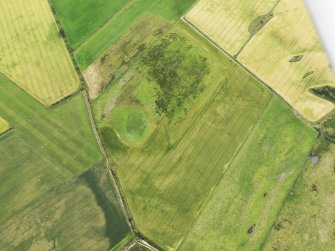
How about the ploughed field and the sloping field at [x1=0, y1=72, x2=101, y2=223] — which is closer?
the sloping field at [x1=0, y1=72, x2=101, y2=223]

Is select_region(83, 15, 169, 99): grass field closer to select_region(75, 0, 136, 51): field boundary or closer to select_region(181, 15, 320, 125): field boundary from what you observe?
select_region(75, 0, 136, 51): field boundary

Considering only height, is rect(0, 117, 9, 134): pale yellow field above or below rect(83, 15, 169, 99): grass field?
below

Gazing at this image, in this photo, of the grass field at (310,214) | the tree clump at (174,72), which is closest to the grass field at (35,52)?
the tree clump at (174,72)

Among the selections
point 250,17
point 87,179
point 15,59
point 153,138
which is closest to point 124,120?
point 153,138

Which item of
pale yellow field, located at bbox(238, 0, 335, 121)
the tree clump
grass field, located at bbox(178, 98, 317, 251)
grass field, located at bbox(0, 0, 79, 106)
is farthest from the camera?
pale yellow field, located at bbox(238, 0, 335, 121)

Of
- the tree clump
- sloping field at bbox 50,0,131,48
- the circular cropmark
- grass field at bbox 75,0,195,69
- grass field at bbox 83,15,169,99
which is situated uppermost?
sloping field at bbox 50,0,131,48

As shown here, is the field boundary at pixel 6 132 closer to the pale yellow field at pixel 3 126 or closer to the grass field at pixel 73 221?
the pale yellow field at pixel 3 126

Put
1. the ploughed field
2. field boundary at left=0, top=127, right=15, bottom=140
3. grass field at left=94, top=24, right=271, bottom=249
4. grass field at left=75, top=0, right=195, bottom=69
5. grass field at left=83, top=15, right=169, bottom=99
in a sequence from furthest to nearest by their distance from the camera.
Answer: grass field at left=75, top=0, right=195, bottom=69
grass field at left=83, top=15, right=169, bottom=99
field boundary at left=0, top=127, right=15, bottom=140
grass field at left=94, top=24, right=271, bottom=249
the ploughed field

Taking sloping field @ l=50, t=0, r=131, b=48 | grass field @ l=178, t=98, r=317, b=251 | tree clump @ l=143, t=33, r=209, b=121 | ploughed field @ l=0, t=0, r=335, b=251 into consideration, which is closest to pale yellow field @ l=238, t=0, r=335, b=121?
ploughed field @ l=0, t=0, r=335, b=251
